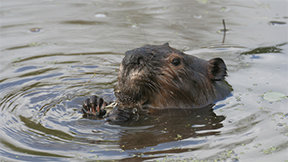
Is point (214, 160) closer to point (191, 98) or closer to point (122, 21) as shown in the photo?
point (191, 98)

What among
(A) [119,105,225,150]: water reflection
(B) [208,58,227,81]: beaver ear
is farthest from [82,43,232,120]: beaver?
(A) [119,105,225,150]: water reflection

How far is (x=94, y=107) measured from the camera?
6684 millimetres

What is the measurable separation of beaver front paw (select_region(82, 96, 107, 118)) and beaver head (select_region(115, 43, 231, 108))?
0.87 feet

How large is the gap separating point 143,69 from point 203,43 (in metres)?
3.79

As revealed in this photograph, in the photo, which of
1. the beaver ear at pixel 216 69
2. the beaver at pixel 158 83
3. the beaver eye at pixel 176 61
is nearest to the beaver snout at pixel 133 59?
the beaver at pixel 158 83

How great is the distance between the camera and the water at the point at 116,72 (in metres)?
5.84

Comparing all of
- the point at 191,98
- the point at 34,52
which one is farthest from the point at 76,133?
the point at 34,52

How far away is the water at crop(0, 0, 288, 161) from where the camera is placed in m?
5.84

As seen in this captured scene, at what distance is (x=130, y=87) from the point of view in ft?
21.3

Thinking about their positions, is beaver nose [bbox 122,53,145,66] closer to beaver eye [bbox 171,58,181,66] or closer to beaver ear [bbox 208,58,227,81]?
beaver eye [bbox 171,58,181,66]

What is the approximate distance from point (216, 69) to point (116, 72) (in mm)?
2018

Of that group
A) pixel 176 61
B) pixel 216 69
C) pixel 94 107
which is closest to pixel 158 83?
pixel 176 61

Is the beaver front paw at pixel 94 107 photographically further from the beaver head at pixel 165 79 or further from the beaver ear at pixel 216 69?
the beaver ear at pixel 216 69

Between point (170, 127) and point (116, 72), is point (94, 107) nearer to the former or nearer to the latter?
point (170, 127)
